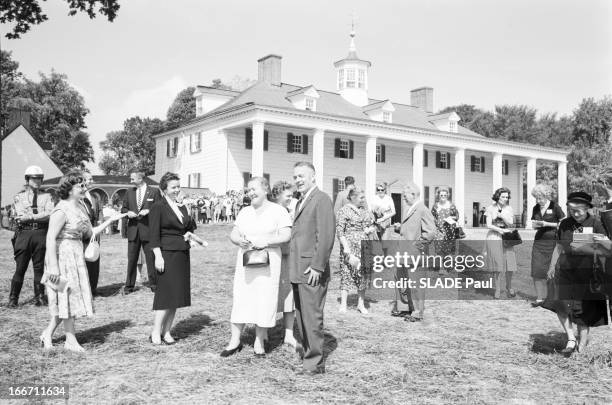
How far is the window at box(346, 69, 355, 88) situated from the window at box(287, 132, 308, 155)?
7.09m

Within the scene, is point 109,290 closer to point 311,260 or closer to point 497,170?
point 311,260

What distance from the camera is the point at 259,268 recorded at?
18.2 feet

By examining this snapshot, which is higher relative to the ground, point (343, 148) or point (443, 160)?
point (343, 148)

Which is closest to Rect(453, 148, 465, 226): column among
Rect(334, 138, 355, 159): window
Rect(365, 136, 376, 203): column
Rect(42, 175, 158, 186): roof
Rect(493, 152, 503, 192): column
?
Rect(493, 152, 503, 192): column

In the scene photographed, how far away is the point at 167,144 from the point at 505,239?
32.1 meters

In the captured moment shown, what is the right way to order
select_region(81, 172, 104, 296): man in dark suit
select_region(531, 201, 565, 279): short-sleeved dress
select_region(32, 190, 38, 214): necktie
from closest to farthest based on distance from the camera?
select_region(32, 190, 38, 214): necktie
select_region(531, 201, 565, 279): short-sleeved dress
select_region(81, 172, 104, 296): man in dark suit

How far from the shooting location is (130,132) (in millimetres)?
63344

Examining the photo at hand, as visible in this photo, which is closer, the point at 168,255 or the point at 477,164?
the point at 168,255

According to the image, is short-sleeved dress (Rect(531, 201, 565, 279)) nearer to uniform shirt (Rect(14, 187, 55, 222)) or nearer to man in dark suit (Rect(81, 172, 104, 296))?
man in dark suit (Rect(81, 172, 104, 296))

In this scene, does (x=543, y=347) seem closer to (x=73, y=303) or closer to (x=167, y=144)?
(x=73, y=303)

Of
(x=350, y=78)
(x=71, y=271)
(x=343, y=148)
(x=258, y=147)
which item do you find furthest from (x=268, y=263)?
(x=350, y=78)

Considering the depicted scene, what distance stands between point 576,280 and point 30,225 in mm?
7352

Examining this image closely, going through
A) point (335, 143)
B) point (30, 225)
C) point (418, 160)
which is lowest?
point (30, 225)

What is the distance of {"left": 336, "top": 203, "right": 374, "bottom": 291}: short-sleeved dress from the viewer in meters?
7.91
